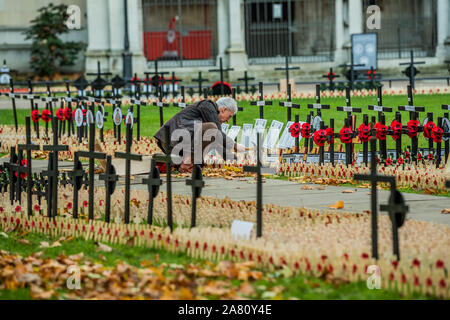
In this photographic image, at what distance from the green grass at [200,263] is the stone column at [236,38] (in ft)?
86.6

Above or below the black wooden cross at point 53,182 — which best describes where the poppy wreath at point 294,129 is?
above

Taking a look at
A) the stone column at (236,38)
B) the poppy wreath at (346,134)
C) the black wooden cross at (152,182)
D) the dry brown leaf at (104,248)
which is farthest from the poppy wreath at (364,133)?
the stone column at (236,38)

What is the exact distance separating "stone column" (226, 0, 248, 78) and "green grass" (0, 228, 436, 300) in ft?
86.6

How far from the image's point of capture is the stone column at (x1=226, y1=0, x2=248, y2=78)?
34.7 m

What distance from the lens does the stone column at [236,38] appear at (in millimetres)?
34688

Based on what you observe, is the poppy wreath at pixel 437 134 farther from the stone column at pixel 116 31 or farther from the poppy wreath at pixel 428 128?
the stone column at pixel 116 31

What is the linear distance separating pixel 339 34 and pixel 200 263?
2854 cm

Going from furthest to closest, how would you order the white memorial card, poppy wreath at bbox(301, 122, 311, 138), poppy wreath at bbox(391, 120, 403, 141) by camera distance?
poppy wreath at bbox(301, 122, 311, 138), poppy wreath at bbox(391, 120, 403, 141), the white memorial card

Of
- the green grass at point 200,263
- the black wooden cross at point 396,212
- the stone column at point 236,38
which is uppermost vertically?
the stone column at point 236,38

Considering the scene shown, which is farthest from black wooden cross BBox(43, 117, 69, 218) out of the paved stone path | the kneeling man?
the kneeling man

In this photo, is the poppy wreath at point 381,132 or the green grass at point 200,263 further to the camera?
the poppy wreath at point 381,132

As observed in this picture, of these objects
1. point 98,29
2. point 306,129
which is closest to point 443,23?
point 98,29

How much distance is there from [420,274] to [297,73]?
27780 millimetres

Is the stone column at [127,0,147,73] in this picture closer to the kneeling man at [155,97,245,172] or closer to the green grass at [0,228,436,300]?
the kneeling man at [155,97,245,172]
